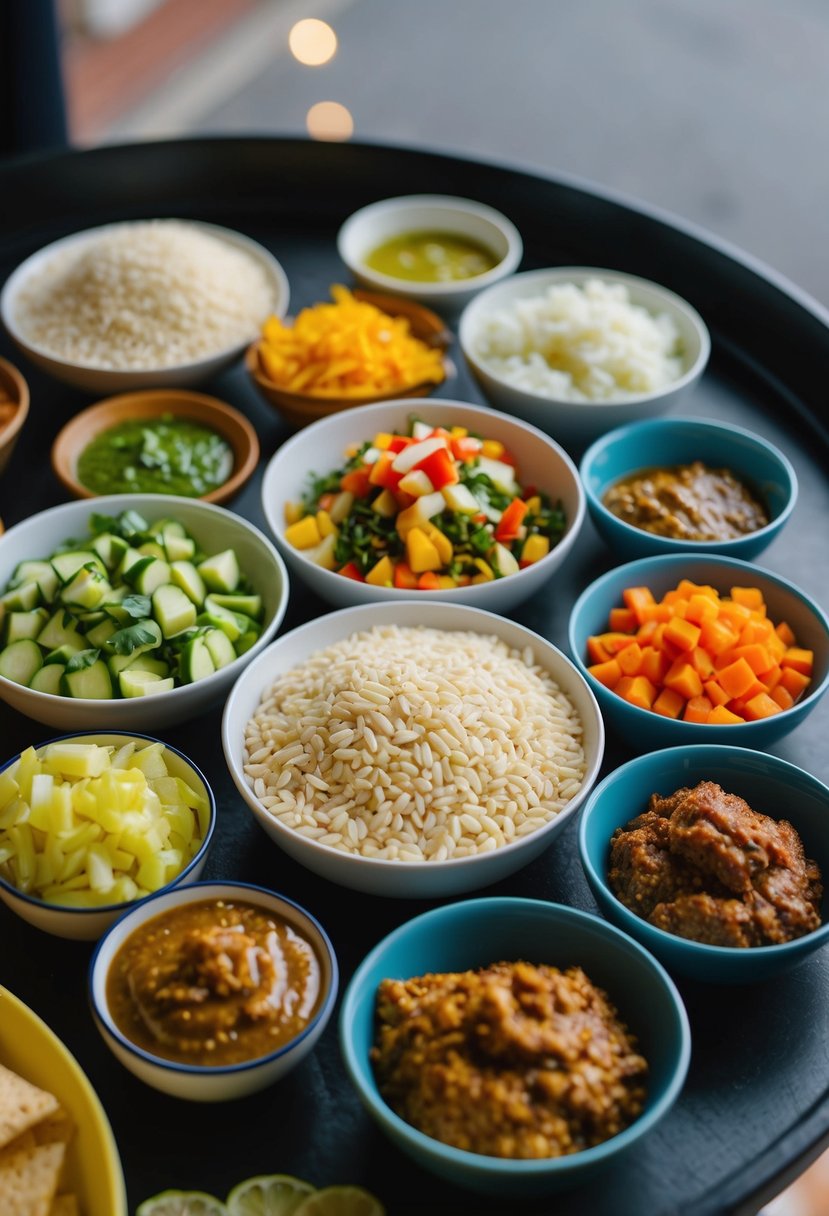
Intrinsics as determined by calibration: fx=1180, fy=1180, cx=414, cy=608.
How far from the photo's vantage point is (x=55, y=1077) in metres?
1.70

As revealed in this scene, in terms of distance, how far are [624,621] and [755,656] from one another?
0.29 meters

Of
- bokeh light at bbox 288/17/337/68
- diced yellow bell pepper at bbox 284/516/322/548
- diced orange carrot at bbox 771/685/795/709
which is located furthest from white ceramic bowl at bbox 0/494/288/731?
bokeh light at bbox 288/17/337/68

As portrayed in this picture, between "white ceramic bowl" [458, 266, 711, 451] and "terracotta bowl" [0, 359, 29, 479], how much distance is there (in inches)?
44.5

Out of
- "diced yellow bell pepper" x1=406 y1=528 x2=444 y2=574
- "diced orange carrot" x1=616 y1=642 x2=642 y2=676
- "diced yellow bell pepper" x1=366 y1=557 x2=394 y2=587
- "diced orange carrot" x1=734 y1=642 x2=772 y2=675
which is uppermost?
"diced orange carrot" x1=734 y1=642 x2=772 y2=675

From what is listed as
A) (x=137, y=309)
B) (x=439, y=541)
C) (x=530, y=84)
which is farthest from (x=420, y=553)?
(x=530, y=84)

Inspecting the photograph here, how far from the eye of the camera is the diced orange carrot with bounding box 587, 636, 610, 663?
2.41 m

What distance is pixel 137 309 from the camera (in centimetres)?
312

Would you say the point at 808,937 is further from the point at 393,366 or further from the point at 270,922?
the point at 393,366

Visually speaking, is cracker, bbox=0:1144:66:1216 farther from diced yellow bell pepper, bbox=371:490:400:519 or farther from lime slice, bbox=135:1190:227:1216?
diced yellow bell pepper, bbox=371:490:400:519

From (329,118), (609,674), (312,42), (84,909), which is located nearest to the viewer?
(84,909)

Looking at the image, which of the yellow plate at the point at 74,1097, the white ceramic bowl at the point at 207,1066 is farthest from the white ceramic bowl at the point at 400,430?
the yellow plate at the point at 74,1097

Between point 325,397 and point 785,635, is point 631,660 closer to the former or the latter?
point 785,635

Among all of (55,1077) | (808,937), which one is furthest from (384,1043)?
(808,937)

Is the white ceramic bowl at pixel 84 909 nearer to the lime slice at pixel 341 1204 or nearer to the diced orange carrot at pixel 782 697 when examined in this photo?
the lime slice at pixel 341 1204
